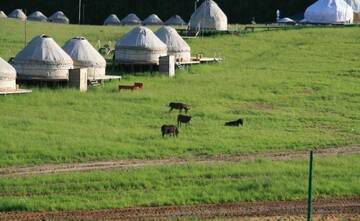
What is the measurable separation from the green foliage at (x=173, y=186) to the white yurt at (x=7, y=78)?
16.2m

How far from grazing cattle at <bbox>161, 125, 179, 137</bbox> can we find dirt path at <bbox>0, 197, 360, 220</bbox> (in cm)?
922

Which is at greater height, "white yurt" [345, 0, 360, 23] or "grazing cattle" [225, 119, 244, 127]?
"white yurt" [345, 0, 360, 23]

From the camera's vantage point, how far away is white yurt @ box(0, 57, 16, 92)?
41.1m

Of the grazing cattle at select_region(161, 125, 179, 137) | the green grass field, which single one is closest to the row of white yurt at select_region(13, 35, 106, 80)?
the green grass field

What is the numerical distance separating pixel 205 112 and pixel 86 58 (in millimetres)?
12242

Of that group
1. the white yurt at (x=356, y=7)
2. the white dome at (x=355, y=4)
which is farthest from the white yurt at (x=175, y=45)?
the white dome at (x=355, y=4)

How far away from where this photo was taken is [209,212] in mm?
21906

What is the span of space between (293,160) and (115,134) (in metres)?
6.73

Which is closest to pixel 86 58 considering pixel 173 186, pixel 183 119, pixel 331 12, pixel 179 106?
pixel 179 106

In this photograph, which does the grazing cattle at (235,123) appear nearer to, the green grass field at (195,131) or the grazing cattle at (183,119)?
the green grass field at (195,131)

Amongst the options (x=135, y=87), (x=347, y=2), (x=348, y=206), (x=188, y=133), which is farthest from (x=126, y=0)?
(x=348, y=206)

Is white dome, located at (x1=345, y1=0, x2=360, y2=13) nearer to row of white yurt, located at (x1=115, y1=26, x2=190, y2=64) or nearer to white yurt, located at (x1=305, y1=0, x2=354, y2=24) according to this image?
white yurt, located at (x1=305, y1=0, x2=354, y2=24)

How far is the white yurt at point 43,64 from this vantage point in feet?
149

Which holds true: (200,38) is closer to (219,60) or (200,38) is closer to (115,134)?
(219,60)
